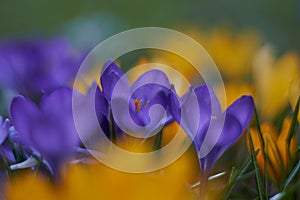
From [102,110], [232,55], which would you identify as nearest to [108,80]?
[102,110]

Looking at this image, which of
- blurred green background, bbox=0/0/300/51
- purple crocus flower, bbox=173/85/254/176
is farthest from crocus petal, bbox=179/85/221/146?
blurred green background, bbox=0/0/300/51

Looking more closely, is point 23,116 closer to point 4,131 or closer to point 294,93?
point 4,131

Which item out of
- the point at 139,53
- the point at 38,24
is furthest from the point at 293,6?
the point at 139,53

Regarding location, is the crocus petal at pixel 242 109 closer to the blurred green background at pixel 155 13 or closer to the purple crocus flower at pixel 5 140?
the purple crocus flower at pixel 5 140

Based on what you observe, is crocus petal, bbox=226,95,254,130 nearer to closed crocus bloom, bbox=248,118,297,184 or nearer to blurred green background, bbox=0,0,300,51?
closed crocus bloom, bbox=248,118,297,184

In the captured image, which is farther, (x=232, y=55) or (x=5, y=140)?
(x=232, y=55)
